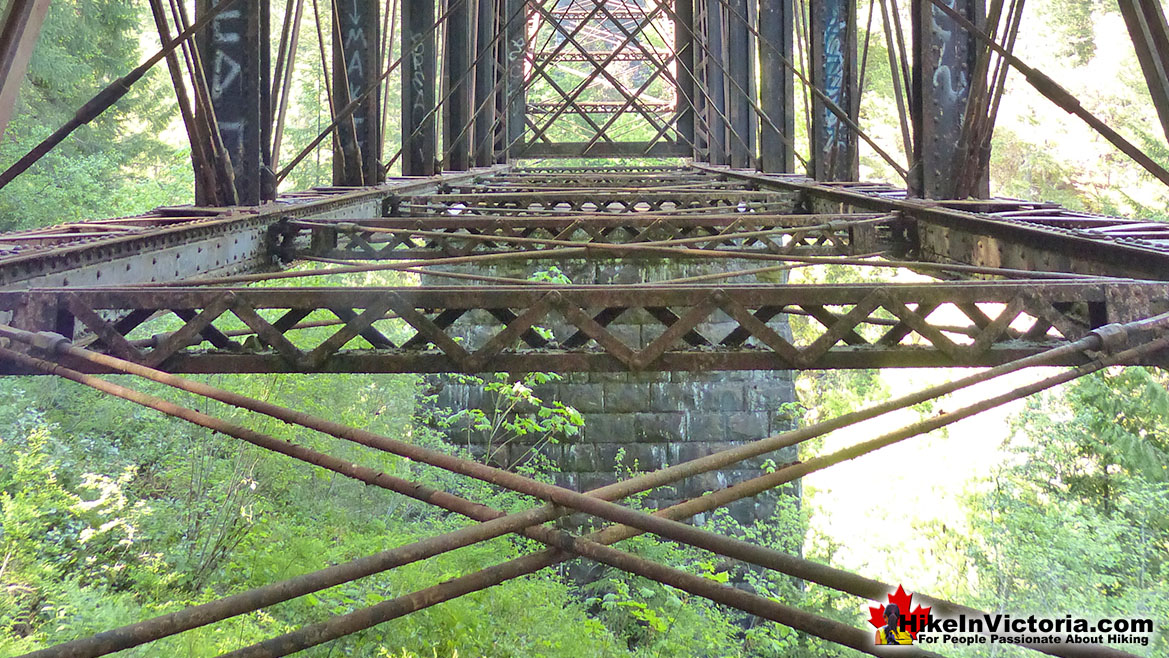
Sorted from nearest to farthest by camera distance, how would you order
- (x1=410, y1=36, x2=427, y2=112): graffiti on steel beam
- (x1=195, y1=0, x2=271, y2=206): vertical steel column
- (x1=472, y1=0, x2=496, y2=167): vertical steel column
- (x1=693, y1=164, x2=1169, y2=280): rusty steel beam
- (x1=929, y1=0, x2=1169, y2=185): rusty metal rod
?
(x1=693, y1=164, x2=1169, y2=280): rusty steel beam, (x1=929, y1=0, x2=1169, y2=185): rusty metal rod, (x1=195, y1=0, x2=271, y2=206): vertical steel column, (x1=410, y1=36, x2=427, y2=112): graffiti on steel beam, (x1=472, y1=0, x2=496, y2=167): vertical steel column

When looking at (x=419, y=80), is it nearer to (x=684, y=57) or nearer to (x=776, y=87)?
(x=776, y=87)

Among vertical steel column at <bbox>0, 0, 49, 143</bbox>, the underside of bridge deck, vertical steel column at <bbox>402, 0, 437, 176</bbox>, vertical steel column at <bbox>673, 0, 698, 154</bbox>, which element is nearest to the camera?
the underside of bridge deck

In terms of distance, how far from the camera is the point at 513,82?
792 inches

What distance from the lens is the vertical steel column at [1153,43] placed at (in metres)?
3.87

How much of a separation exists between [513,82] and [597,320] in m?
17.2

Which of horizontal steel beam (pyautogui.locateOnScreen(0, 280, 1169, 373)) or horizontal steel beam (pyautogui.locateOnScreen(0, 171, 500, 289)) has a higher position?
horizontal steel beam (pyautogui.locateOnScreen(0, 171, 500, 289))

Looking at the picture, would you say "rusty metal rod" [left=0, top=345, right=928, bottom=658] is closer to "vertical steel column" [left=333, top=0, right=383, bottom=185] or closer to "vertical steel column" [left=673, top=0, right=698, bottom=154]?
"vertical steel column" [left=333, top=0, right=383, bottom=185]

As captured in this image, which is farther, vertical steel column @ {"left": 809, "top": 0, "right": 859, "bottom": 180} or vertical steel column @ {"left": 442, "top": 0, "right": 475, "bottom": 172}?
vertical steel column @ {"left": 442, "top": 0, "right": 475, "bottom": 172}

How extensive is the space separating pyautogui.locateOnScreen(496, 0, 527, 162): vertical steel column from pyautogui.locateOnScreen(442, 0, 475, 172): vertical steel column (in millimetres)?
4337

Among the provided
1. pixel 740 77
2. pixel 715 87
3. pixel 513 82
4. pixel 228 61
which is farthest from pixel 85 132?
pixel 228 61

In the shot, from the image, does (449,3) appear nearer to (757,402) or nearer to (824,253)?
(757,402)

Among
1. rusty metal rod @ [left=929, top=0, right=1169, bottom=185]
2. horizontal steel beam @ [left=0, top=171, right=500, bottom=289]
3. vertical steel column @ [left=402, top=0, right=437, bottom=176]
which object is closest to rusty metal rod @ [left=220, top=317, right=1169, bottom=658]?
horizontal steel beam @ [left=0, top=171, right=500, bottom=289]

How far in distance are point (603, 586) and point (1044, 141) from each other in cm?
2145

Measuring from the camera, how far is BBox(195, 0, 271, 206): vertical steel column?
608cm
